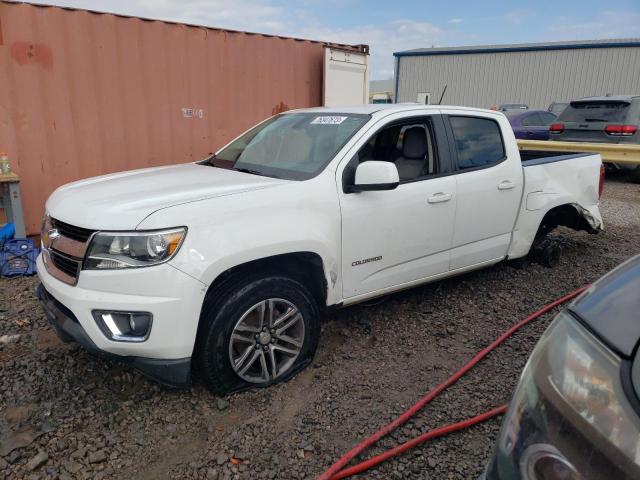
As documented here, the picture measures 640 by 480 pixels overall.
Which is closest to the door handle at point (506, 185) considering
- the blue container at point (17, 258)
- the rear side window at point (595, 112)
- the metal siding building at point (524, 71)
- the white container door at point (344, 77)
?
the white container door at point (344, 77)

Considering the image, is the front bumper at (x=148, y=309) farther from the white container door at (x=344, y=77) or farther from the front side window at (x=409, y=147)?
the white container door at (x=344, y=77)

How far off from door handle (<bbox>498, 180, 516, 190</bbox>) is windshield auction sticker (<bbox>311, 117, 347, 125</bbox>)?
4.85 ft

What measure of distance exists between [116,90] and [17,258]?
92.1 inches

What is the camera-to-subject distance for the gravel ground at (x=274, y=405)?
2371 mm

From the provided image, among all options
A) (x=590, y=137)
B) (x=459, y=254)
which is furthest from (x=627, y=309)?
(x=590, y=137)

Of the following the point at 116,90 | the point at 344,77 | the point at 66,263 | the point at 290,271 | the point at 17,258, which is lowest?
the point at 17,258

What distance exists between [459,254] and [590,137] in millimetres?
8282

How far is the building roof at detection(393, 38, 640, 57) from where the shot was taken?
2487cm

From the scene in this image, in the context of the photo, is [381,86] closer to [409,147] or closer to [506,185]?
[506,185]

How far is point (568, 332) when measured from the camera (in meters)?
1.22

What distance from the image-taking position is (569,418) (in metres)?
1.08

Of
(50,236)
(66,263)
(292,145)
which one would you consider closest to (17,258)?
(50,236)

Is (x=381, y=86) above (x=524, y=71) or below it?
above

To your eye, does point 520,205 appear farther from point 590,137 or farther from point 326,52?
point 590,137
